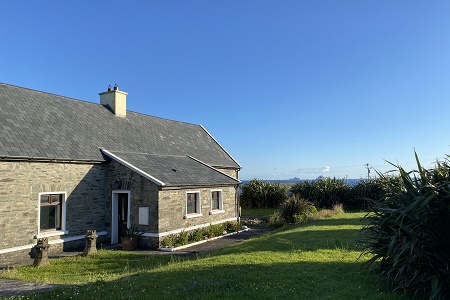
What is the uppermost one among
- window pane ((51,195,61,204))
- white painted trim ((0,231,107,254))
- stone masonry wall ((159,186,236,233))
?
window pane ((51,195,61,204))

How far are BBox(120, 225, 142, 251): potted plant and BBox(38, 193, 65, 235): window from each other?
8.40 ft

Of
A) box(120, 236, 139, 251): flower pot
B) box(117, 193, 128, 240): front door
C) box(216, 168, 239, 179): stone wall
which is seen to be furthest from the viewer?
box(216, 168, 239, 179): stone wall

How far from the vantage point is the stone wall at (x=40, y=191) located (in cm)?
1246

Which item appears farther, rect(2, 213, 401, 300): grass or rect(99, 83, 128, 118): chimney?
rect(99, 83, 128, 118): chimney

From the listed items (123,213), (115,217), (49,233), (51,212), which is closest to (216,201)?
(123,213)

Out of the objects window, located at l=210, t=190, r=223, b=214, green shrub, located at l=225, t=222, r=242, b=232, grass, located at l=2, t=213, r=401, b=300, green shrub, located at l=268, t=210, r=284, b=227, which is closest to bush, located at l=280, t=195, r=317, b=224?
green shrub, located at l=268, t=210, r=284, b=227

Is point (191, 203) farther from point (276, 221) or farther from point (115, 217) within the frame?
point (276, 221)

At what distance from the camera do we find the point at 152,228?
15.3 meters

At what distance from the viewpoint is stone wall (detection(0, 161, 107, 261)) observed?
12.5 m

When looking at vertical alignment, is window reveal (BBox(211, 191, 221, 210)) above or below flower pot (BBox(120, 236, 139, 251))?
above

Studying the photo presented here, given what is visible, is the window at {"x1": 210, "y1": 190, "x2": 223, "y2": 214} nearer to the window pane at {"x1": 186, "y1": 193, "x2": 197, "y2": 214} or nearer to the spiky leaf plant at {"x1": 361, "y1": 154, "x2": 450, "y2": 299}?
the window pane at {"x1": 186, "y1": 193, "x2": 197, "y2": 214}

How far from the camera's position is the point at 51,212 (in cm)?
1420

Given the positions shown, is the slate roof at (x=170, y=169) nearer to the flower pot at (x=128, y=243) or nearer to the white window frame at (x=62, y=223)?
the flower pot at (x=128, y=243)

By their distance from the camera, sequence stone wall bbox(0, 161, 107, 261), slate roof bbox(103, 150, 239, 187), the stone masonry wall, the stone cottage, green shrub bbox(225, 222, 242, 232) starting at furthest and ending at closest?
green shrub bbox(225, 222, 242, 232) < slate roof bbox(103, 150, 239, 187) < the stone masonry wall < the stone cottage < stone wall bbox(0, 161, 107, 261)
